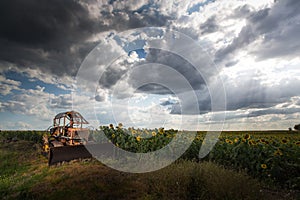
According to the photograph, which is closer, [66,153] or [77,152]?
[66,153]

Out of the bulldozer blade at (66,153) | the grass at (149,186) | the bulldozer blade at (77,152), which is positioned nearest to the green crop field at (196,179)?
the grass at (149,186)

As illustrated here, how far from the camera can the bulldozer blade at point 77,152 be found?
8841 mm

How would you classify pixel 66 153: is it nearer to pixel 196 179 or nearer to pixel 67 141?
pixel 67 141

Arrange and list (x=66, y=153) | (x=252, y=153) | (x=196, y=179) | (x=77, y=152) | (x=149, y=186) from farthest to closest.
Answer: (x=77, y=152), (x=66, y=153), (x=252, y=153), (x=149, y=186), (x=196, y=179)

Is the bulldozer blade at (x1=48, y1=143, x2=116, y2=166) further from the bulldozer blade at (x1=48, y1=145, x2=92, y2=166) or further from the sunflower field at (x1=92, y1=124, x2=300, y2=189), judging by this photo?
the sunflower field at (x1=92, y1=124, x2=300, y2=189)

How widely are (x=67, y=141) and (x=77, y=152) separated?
2.22 m

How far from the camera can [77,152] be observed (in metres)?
9.45

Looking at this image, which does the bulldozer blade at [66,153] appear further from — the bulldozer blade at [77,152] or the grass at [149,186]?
the grass at [149,186]

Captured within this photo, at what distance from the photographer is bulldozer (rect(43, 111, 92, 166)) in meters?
8.91

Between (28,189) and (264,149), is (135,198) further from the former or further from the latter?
(264,149)

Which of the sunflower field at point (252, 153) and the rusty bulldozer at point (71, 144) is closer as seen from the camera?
the sunflower field at point (252, 153)

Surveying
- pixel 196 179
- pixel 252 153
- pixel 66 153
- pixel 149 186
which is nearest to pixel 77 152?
pixel 66 153

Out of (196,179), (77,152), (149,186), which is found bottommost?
(149,186)

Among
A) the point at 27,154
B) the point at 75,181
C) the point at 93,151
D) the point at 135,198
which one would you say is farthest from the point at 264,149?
the point at 27,154
